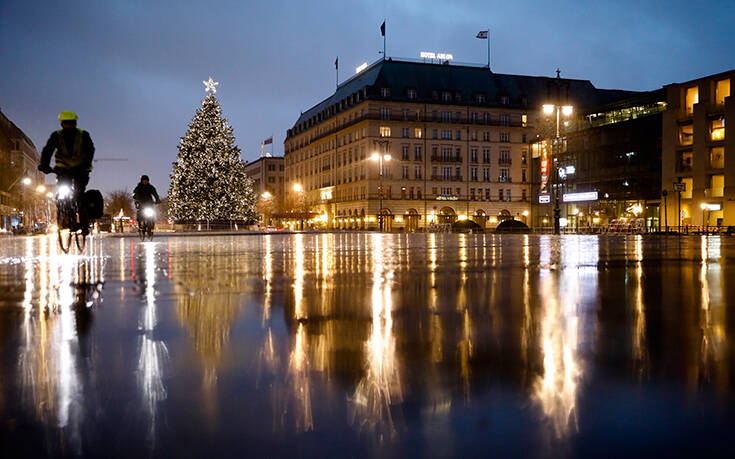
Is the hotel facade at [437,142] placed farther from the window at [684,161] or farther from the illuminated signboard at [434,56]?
the window at [684,161]

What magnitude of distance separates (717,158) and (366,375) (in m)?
64.9

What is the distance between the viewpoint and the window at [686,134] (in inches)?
2402

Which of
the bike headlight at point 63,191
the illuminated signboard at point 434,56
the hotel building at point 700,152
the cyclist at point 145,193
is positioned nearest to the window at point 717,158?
the hotel building at point 700,152

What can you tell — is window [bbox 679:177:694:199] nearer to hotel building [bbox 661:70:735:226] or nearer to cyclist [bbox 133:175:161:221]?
hotel building [bbox 661:70:735:226]

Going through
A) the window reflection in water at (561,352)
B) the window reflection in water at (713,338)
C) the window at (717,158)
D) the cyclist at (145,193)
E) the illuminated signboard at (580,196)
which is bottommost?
the window reflection in water at (713,338)

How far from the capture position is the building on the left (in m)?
85.4

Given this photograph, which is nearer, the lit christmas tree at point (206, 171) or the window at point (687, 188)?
the lit christmas tree at point (206, 171)

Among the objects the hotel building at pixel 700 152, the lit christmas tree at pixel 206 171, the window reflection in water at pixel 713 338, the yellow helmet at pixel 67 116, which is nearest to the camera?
the window reflection in water at pixel 713 338

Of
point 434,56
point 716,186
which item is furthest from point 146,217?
point 434,56

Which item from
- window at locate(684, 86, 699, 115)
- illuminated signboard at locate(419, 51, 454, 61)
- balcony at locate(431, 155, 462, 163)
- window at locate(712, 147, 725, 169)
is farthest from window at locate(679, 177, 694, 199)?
illuminated signboard at locate(419, 51, 454, 61)

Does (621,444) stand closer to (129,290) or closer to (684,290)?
(684,290)

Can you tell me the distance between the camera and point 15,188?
318ft

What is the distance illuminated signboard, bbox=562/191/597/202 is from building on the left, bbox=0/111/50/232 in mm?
69668

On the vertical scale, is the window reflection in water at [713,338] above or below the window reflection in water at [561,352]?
below
